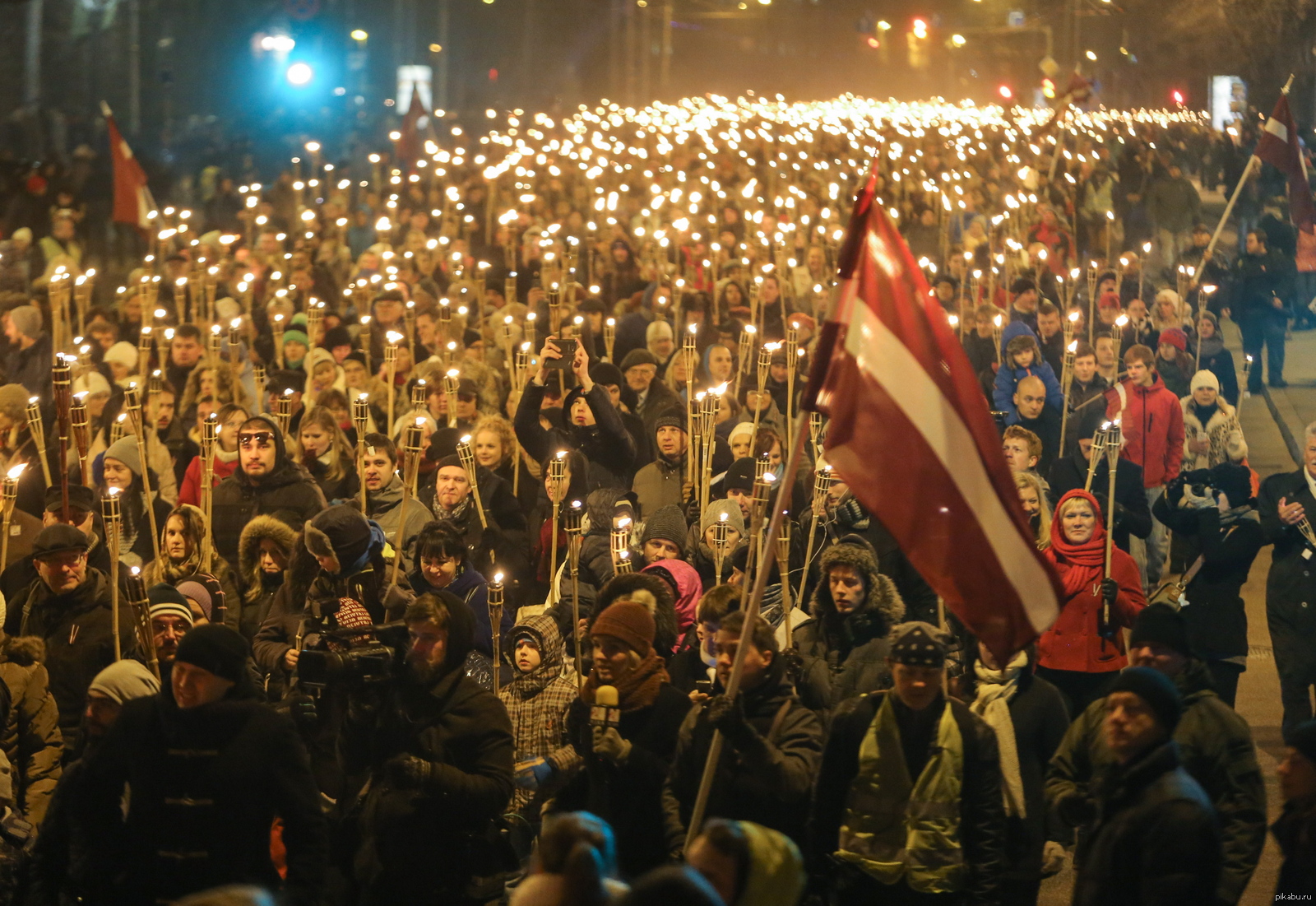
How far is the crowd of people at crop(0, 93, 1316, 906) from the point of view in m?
4.26

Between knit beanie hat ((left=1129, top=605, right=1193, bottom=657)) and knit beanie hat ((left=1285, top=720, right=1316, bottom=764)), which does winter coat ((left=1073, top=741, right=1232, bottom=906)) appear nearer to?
knit beanie hat ((left=1285, top=720, right=1316, bottom=764))

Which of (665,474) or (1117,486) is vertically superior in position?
(1117,486)

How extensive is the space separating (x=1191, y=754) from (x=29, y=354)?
863 cm

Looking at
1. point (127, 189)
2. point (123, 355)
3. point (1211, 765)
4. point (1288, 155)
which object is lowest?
point (123, 355)

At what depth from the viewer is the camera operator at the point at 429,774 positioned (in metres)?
4.71

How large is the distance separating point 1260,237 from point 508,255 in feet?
23.6

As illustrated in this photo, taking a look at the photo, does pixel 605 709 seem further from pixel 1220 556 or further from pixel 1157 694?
pixel 1220 556

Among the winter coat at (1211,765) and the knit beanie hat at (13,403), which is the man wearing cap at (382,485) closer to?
the knit beanie hat at (13,403)

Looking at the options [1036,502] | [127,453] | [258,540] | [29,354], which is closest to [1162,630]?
[1036,502]

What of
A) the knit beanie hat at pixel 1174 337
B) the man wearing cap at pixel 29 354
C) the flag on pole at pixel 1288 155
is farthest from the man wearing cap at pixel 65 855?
the flag on pole at pixel 1288 155

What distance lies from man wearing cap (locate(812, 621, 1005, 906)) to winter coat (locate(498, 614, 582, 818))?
51.0 inches

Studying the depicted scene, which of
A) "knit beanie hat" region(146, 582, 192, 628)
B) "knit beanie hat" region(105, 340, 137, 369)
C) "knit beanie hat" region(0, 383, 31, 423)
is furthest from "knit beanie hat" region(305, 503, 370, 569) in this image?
"knit beanie hat" region(105, 340, 137, 369)

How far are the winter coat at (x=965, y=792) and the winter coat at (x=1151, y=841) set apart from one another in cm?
25

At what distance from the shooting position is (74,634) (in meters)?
6.09
